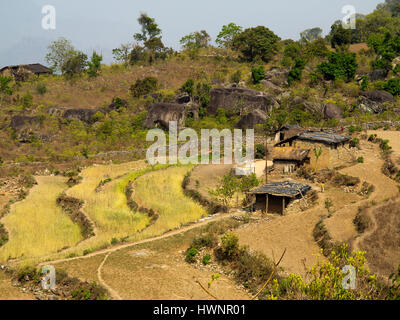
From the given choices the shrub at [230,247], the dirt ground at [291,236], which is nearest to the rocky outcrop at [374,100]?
the dirt ground at [291,236]

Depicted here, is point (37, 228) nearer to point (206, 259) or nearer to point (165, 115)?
point (206, 259)

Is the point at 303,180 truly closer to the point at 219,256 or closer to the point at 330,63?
the point at 219,256

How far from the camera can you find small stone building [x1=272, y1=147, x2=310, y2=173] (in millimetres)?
35375

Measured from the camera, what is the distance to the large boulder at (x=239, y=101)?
5569 centimetres

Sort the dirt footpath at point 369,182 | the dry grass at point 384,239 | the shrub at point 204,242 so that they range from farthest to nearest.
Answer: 1. the dirt footpath at point 369,182
2. the shrub at point 204,242
3. the dry grass at point 384,239

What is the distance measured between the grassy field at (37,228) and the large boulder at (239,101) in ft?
95.7

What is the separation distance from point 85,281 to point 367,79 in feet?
174

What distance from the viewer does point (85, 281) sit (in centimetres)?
1716

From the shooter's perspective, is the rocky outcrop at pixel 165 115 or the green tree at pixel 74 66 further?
the green tree at pixel 74 66

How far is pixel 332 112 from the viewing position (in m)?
53.1

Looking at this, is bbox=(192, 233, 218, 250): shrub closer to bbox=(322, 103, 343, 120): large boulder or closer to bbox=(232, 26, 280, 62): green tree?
bbox=(322, 103, 343, 120): large boulder

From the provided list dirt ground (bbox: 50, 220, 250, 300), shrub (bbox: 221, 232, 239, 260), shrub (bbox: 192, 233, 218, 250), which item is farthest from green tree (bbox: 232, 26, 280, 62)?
shrub (bbox: 221, 232, 239, 260)

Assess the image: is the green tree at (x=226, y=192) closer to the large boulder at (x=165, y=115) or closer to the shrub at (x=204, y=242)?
the shrub at (x=204, y=242)
